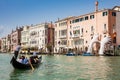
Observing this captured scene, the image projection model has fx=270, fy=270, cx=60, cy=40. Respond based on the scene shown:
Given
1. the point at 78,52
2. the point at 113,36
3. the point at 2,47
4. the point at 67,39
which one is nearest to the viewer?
the point at 113,36

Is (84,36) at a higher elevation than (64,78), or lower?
higher

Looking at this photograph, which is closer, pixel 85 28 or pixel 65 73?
pixel 65 73

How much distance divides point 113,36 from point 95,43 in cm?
263

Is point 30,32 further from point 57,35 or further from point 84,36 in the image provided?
point 84,36

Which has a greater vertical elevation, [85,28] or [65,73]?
[85,28]

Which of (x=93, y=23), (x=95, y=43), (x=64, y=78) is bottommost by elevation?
(x=64, y=78)

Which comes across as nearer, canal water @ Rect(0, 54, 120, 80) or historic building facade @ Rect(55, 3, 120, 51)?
canal water @ Rect(0, 54, 120, 80)

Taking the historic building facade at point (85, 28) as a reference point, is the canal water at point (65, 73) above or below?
below

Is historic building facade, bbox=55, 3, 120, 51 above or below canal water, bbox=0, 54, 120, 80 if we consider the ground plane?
above

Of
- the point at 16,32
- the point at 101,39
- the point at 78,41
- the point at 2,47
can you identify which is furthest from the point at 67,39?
the point at 2,47

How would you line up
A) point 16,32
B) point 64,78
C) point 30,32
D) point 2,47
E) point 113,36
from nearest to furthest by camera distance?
1. point 64,78
2. point 113,36
3. point 30,32
4. point 16,32
5. point 2,47

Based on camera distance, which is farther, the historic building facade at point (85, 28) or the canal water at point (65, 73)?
the historic building facade at point (85, 28)

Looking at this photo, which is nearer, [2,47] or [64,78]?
[64,78]

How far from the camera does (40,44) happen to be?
5481 cm
